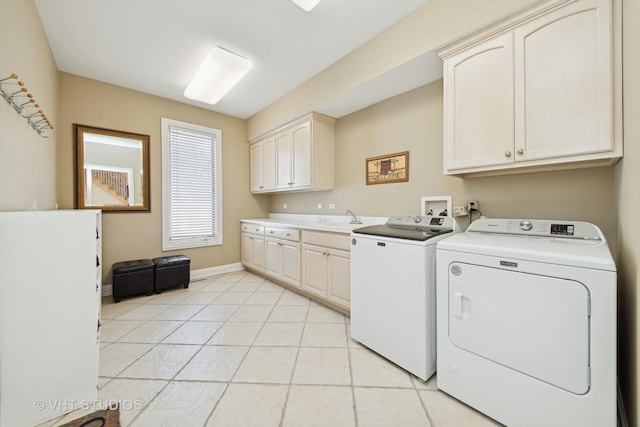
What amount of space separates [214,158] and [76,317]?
3.10m

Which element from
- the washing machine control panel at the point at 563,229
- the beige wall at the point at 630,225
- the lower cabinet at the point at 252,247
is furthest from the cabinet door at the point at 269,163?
the beige wall at the point at 630,225

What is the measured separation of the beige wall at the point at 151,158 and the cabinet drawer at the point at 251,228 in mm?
145

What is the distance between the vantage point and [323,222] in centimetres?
344

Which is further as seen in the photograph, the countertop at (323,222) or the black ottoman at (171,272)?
the black ottoman at (171,272)

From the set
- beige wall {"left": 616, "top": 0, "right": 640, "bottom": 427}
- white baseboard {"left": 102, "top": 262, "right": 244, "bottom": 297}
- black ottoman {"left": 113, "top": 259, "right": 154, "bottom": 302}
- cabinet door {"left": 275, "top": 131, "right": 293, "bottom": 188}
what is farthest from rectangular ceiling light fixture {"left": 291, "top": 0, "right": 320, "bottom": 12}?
white baseboard {"left": 102, "top": 262, "right": 244, "bottom": 297}

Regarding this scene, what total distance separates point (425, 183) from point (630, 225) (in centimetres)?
137

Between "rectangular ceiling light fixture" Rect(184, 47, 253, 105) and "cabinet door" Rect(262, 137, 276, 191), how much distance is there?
1070 mm

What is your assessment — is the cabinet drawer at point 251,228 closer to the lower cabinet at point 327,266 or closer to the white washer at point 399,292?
the lower cabinet at point 327,266

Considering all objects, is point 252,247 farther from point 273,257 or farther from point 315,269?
point 315,269

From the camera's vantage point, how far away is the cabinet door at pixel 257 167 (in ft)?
13.5

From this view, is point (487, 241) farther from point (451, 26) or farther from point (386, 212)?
point (451, 26)

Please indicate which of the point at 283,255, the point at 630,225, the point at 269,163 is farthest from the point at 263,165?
the point at 630,225

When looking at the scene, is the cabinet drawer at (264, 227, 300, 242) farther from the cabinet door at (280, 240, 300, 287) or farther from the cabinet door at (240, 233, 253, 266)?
the cabinet door at (240, 233, 253, 266)

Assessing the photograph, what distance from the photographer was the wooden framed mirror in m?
2.95
